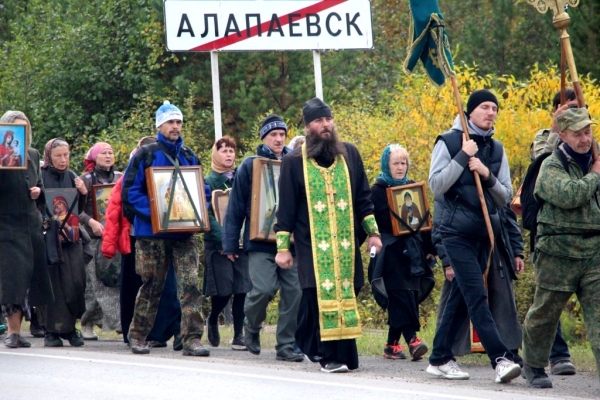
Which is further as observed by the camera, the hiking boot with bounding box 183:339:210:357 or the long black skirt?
the hiking boot with bounding box 183:339:210:357

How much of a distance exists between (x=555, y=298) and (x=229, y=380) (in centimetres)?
237

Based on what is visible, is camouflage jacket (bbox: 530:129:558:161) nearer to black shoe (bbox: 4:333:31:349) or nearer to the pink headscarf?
the pink headscarf

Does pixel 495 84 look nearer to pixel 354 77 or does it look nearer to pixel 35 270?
pixel 354 77

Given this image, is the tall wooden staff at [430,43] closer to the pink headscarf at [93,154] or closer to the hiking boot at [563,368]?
the hiking boot at [563,368]

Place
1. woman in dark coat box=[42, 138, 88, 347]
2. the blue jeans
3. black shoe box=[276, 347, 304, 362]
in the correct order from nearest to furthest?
the blue jeans → black shoe box=[276, 347, 304, 362] → woman in dark coat box=[42, 138, 88, 347]

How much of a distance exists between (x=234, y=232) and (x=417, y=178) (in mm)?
4548

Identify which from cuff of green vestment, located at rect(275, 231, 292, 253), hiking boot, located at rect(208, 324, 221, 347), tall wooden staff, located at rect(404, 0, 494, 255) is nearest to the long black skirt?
cuff of green vestment, located at rect(275, 231, 292, 253)

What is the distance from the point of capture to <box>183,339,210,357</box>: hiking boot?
1113 centimetres

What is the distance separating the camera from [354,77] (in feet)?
92.1

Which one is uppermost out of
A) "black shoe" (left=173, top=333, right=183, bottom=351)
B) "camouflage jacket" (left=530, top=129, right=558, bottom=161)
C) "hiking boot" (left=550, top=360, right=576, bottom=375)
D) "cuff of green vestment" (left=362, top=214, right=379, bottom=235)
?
"camouflage jacket" (left=530, top=129, right=558, bottom=161)

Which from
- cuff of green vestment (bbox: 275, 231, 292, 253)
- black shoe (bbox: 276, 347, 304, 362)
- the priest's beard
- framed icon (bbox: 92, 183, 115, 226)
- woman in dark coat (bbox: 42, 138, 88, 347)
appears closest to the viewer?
cuff of green vestment (bbox: 275, 231, 292, 253)

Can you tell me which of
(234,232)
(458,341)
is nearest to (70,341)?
(234,232)

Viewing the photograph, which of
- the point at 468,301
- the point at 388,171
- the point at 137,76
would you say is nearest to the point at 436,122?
the point at 388,171

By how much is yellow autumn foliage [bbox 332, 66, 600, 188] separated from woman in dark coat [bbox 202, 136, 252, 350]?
11.4 ft
